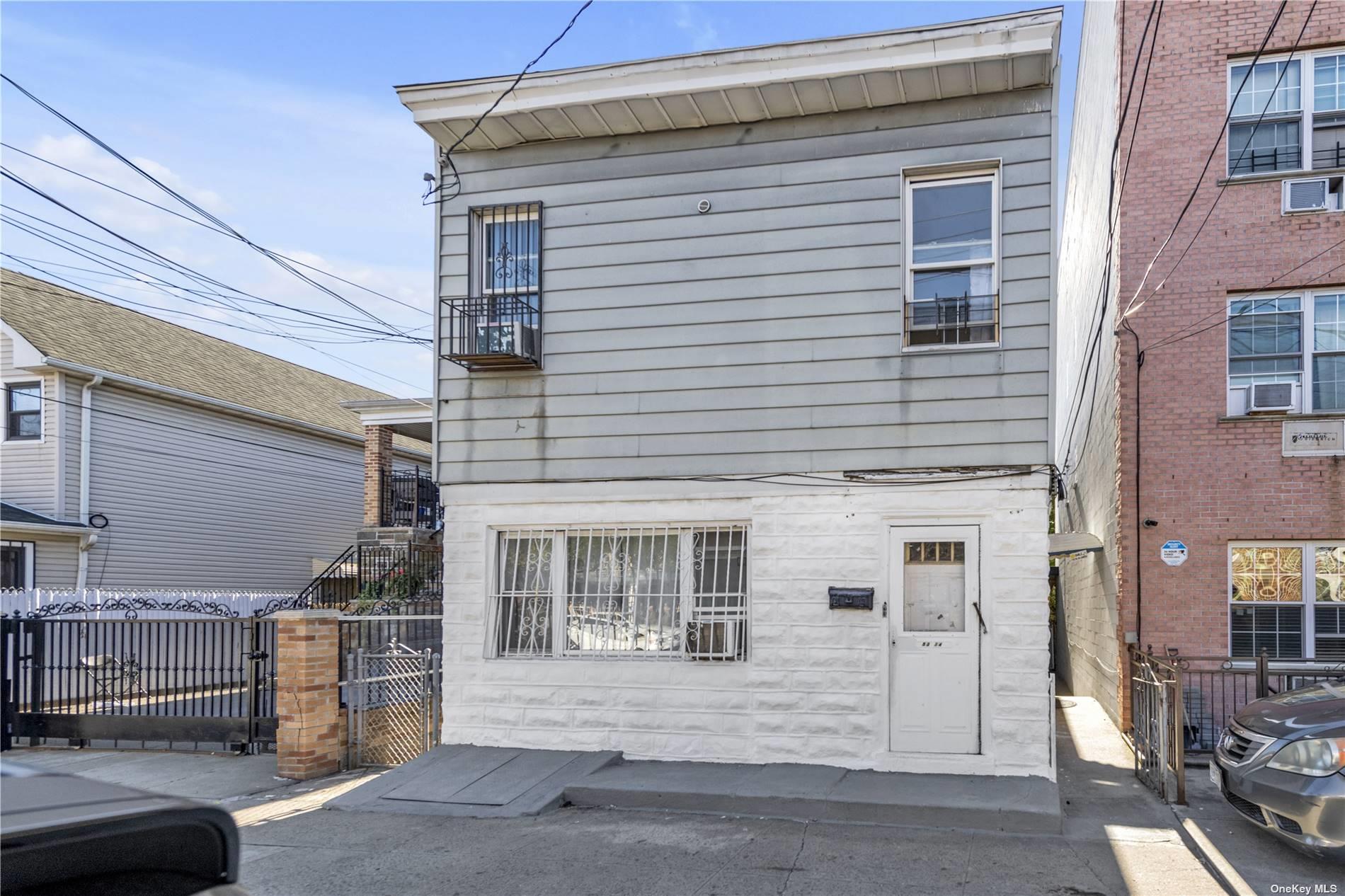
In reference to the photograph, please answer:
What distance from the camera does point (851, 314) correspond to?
889 centimetres

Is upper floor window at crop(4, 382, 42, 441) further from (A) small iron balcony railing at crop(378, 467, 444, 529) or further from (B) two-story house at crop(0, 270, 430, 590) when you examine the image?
(A) small iron balcony railing at crop(378, 467, 444, 529)

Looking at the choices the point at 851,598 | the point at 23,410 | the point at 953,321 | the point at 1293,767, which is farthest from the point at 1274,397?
the point at 23,410

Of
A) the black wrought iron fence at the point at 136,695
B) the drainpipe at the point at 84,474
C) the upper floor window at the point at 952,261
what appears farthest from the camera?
the drainpipe at the point at 84,474

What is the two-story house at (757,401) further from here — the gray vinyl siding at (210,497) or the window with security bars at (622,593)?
the gray vinyl siding at (210,497)

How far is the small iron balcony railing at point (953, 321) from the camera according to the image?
8.63 m

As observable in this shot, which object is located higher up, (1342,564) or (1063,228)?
(1063,228)

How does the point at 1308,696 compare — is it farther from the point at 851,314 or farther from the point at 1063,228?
the point at 1063,228

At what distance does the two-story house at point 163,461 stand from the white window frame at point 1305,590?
1386 centimetres

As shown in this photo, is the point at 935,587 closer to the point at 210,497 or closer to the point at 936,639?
the point at 936,639

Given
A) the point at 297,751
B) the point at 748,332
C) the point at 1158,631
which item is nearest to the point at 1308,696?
the point at 1158,631

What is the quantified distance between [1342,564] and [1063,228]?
44.5ft

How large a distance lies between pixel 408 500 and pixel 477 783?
12.8m

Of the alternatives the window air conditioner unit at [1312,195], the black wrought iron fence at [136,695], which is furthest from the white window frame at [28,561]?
the window air conditioner unit at [1312,195]

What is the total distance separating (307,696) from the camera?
945 cm
